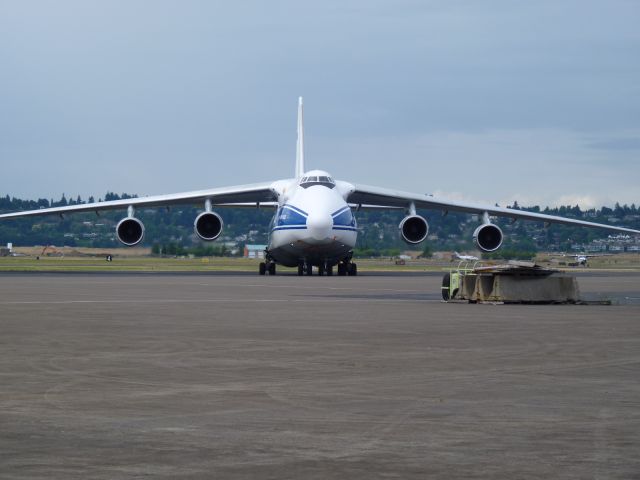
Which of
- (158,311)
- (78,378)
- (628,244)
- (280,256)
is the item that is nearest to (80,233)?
(628,244)

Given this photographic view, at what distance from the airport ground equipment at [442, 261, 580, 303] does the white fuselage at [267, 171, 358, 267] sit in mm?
18788

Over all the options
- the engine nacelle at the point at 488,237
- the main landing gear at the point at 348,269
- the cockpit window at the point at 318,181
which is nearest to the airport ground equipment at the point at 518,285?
the cockpit window at the point at 318,181

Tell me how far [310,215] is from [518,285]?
64.3ft

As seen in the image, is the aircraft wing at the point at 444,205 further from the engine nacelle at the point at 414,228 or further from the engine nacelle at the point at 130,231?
the engine nacelle at the point at 130,231

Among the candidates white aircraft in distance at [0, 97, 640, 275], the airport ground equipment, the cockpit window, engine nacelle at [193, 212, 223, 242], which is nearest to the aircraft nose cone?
white aircraft in distance at [0, 97, 640, 275]

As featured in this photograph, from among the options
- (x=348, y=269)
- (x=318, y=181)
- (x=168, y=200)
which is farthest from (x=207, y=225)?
(x=348, y=269)

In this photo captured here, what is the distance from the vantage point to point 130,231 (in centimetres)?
4638

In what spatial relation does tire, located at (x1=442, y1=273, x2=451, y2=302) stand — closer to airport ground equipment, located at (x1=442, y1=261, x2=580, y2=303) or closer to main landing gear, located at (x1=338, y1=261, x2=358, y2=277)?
airport ground equipment, located at (x1=442, y1=261, x2=580, y2=303)

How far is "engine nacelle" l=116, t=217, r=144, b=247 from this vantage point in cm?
4616

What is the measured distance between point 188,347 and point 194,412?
5075 millimetres

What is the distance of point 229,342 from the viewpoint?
14133 mm

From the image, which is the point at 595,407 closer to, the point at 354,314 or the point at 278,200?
the point at 354,314

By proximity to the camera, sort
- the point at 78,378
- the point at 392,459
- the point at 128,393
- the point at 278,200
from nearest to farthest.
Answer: the point at 392,459 < the point at 128,393 < the point at 78,378 < the point at 278,200

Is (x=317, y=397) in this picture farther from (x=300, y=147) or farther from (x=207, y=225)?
(x=300, y=147)
